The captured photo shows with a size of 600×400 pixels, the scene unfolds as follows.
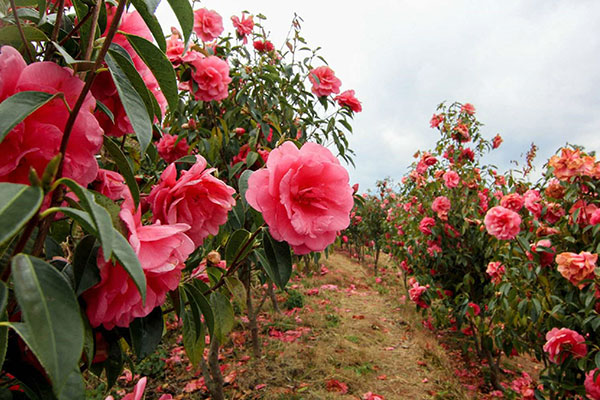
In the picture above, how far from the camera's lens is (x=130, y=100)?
40 cm

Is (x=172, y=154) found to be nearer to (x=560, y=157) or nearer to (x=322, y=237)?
(x=322, y=237)

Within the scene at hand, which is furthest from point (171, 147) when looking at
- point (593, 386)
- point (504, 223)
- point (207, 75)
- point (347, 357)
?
point (347, 357)

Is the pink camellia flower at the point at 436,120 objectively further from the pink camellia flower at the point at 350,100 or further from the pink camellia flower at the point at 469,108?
the pink camellia flower at the point at 350,100

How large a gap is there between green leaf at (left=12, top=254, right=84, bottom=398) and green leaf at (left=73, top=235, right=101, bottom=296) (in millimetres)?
117

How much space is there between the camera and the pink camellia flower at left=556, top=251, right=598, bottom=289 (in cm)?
129

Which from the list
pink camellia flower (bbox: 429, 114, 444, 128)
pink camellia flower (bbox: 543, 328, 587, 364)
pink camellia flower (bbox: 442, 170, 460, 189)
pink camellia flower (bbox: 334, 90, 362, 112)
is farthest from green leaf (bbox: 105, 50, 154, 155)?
pink camellia flower (bbox: 429, 114, 444, 128)

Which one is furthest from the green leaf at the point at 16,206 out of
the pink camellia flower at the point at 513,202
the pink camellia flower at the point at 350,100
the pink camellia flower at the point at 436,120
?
the pink camellia flower at the point at 436,120

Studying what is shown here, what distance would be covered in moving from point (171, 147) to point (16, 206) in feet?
4.22

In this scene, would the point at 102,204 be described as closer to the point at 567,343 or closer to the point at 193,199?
the point at 193,199

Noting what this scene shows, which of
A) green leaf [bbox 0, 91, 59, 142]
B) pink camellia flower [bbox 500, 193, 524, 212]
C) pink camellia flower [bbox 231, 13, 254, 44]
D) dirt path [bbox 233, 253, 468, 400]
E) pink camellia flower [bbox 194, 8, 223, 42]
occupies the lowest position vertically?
dirt path [bbox 233, 253, 468, 400]

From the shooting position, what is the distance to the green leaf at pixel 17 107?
276 mm

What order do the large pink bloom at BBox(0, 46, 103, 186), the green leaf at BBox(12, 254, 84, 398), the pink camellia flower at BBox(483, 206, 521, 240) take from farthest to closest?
the pink camellia flower at BBox(483, 206, 521, 240)
the large pink bloom at BBox(0, 46, 103, 186)
the green leaf at BBox(12, 254, 84, 398)

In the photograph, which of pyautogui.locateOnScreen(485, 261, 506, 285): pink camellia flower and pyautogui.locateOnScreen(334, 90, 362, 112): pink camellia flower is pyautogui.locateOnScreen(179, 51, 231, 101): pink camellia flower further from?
pyautogui.locateOnScreen(485, 261, 506, 285): pink camellia flower

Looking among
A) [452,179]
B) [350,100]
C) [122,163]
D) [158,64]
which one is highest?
[350,100]
